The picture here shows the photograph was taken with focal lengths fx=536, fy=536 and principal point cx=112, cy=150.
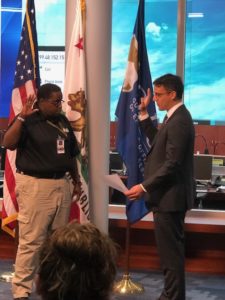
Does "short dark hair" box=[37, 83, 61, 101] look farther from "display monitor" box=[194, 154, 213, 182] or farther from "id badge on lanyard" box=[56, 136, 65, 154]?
"display monitor" box=[194, 154, 213, 182]

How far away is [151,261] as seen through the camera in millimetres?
5004

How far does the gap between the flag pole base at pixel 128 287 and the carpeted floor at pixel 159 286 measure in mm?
52

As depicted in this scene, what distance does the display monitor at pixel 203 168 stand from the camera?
6.31m

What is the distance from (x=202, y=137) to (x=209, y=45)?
149cm

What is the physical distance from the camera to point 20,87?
4359 mm

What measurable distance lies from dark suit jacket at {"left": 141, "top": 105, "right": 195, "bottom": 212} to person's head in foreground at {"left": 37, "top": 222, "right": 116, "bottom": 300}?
2.07 m

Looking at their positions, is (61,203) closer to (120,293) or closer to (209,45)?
(120,293)

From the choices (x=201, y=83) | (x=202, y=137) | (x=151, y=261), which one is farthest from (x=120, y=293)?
(x=201, y=83)

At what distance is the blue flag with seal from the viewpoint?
14.1 feet

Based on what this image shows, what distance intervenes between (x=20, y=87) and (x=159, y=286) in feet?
6.53

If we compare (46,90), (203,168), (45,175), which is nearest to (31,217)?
(45,175)

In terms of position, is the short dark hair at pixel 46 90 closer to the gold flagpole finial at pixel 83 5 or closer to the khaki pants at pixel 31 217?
the khaki pants at pixel 31 217

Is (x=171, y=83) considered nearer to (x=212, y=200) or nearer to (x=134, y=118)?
(x=134, y=118)

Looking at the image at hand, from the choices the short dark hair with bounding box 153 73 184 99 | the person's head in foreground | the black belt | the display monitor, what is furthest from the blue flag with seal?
the person's head in foreground
